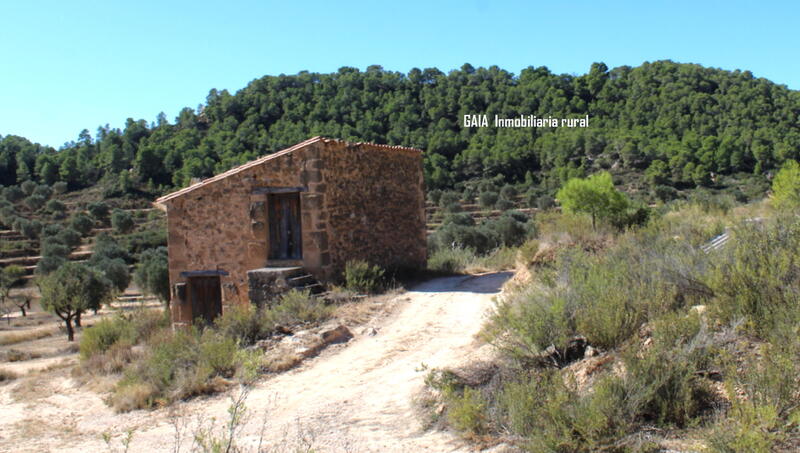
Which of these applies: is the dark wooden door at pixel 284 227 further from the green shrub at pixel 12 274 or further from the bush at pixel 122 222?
the bush at pixel 122 222

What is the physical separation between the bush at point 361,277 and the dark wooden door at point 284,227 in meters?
1.08

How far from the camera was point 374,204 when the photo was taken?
42.2 feet

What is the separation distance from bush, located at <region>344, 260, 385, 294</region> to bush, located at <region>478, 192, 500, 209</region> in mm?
24350

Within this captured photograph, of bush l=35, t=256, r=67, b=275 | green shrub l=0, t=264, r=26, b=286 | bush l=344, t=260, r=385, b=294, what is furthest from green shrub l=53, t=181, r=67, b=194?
bush l=344, t=260, r=385, b=294

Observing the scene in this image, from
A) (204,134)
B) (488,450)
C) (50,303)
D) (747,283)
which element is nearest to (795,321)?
(747,283)

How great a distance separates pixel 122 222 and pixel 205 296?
2666cm

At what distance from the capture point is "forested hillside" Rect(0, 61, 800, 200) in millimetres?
36344

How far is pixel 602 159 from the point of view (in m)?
37.5

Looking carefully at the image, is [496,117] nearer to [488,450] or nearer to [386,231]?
[386,231]

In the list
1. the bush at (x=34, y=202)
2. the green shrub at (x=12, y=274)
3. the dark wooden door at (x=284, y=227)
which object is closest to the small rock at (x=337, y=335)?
the dark wooden door at (x=284, y=227)

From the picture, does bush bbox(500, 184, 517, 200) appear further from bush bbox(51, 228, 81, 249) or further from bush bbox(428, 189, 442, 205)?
bush bbox(51, 228, 81, 249)

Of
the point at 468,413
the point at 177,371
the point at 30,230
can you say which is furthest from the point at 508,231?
the point at 30,230

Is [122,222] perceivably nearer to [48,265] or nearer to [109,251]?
[109,251]

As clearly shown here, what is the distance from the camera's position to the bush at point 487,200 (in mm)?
35312
